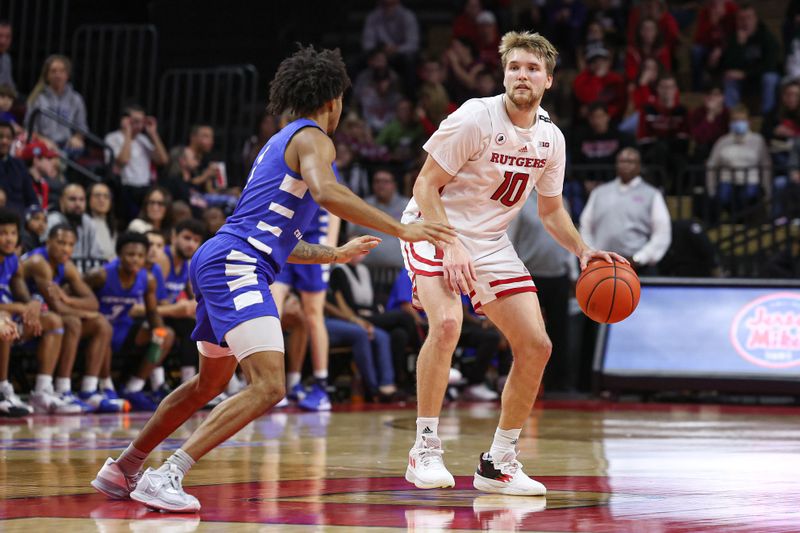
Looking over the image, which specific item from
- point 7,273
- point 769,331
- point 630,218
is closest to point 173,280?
point 7,273

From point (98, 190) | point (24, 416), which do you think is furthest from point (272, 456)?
point (98, 190)

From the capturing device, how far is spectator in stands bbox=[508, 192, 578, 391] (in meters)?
12.3

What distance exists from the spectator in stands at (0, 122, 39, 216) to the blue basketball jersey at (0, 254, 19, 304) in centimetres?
139

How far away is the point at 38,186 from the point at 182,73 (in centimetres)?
494

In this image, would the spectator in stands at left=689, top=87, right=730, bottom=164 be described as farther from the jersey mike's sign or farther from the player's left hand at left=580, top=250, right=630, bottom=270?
the player's left hand at left=580, top=250, right=630, bottom=270

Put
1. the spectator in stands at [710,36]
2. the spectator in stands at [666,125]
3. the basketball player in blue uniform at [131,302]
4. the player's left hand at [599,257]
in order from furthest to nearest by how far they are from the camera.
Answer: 1. the spectator in stands at [710,36]
2. the spectator in stands at [666,125]
3. the basketball player in blue uniform at [131,302]
4. the player's left hand at [599,257]

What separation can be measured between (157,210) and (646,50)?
719 cm

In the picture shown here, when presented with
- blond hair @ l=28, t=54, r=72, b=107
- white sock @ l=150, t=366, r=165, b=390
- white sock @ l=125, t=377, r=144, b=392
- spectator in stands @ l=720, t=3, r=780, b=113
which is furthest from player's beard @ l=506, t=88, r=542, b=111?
spectator in stands @ l=720, t=3, r=780, b=113

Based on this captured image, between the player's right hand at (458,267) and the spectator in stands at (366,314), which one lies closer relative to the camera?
the player's right hand at (458,267)

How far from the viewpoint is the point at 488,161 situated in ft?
19.0

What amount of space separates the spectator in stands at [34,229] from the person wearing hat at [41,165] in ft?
2.24

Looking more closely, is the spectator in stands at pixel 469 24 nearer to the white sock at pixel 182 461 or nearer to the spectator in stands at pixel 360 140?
the spectator in stands at pixel 360 140

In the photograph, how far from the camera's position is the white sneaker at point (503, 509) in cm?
452

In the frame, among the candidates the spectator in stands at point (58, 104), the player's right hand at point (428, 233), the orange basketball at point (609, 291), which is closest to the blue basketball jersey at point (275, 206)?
the player's right hand at point (428, 233)
